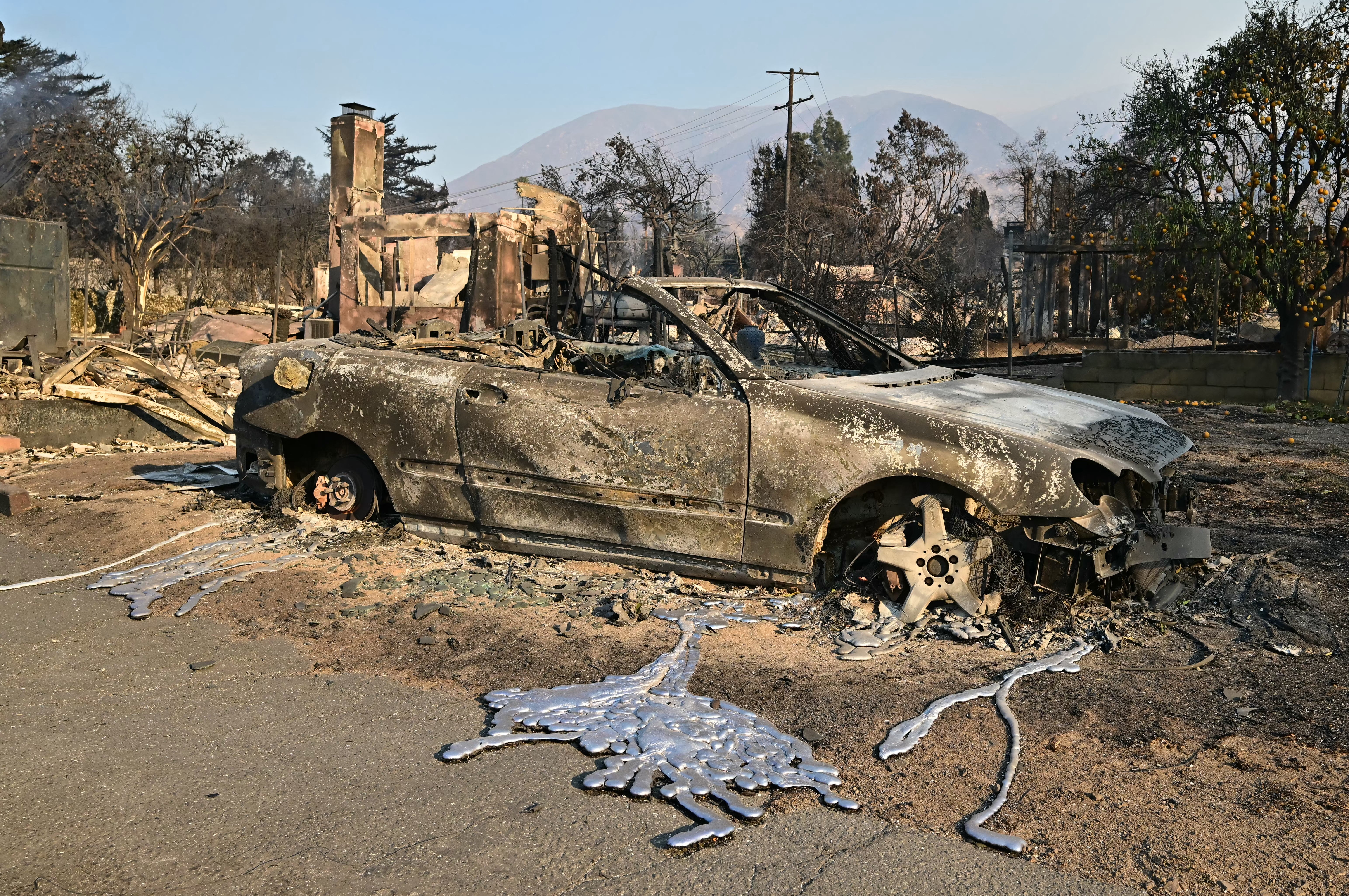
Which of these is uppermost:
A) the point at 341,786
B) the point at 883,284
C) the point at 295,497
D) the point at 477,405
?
the point at 883,284

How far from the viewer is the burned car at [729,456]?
4422mm

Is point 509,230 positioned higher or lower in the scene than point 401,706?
higher

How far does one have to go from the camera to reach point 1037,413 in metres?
4.75

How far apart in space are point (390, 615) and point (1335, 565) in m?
4.73

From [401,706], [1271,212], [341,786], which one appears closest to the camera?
[341,786]

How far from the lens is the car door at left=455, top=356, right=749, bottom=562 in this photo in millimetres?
4695

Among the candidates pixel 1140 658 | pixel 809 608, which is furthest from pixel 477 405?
Answer: pixel 1140 658

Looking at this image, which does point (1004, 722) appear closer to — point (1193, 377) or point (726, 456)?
point (726, 456)

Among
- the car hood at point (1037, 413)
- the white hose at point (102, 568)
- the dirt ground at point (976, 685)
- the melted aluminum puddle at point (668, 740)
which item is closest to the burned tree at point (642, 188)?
the white hose at point (102, 568)

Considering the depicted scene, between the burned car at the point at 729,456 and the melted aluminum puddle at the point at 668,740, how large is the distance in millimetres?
1019

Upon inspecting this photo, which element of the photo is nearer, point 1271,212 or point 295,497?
point 295,497

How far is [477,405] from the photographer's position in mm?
5188

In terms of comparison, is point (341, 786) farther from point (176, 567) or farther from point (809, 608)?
point (176, 567)

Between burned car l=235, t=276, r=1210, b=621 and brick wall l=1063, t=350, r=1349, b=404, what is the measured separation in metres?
9.36
